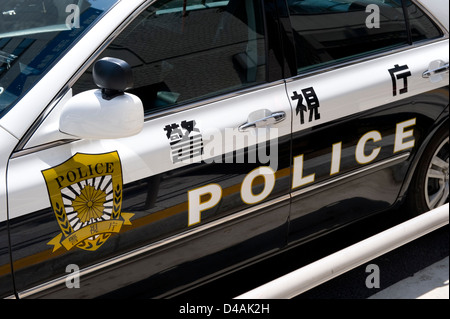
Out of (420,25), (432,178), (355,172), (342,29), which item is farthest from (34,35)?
(432,178)

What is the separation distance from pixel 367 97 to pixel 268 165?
0.62 meters

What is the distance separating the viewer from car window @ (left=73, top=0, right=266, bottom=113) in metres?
2.36

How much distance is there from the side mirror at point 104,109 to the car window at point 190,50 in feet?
0.49

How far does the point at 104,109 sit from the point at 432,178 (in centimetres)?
204

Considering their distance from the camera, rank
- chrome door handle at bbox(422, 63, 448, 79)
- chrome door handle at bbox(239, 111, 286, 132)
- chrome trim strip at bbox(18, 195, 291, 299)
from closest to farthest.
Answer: chrome trim strip at bbox(18, 195, 291, 299), chrome door handle at bbox(239, 111, 286, 132), chrome door handle at bbox(422, 63, 448, 79)

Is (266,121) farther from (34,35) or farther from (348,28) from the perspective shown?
(34,35)

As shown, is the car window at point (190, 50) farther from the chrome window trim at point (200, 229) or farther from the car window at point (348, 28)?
the chrome window trim at point (200, 229)

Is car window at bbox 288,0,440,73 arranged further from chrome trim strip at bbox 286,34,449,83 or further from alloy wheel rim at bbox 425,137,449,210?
alloy wheel rim at bbox 425,137,449,210

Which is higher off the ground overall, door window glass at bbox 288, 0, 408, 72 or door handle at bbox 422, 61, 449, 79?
door window glass at bbox 288, 0, 408, 72

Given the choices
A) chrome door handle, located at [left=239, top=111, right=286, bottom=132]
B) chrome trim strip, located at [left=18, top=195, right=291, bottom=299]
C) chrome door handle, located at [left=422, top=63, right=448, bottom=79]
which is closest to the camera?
chrome trim strip, located at [left=18, top=195, right=291, bottom=299]

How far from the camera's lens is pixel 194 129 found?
241 cm

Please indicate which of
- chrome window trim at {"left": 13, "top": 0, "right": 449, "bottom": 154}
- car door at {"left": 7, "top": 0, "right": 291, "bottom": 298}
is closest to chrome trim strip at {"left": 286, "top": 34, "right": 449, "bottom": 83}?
chrome window trim at {"left": 13, "top": 0, "right": 449, "bottom": 154}

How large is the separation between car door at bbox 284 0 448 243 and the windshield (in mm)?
874

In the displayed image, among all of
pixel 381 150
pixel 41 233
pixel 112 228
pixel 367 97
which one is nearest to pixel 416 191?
pixel 381 150
